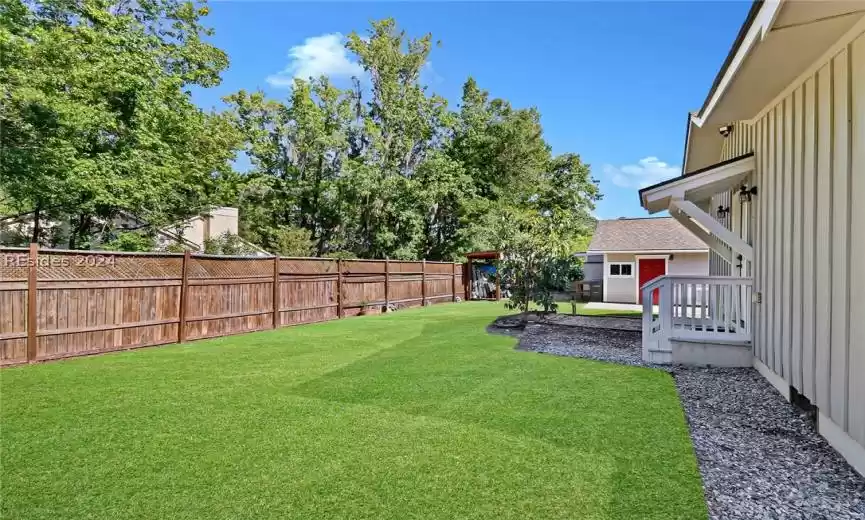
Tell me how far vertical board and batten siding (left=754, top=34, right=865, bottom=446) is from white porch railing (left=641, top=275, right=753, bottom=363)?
0.83 m

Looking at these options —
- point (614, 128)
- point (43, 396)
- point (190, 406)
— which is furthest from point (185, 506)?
point (614, 128)

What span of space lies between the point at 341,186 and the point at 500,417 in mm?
20997

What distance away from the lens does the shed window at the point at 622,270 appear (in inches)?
797

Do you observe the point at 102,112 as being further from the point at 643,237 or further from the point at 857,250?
the point at 643,237

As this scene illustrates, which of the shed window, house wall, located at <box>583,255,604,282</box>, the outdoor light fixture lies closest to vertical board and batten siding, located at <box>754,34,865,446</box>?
the outdoor light fixture

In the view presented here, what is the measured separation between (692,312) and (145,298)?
344 inches

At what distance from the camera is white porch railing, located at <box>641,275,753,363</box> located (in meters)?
6.21

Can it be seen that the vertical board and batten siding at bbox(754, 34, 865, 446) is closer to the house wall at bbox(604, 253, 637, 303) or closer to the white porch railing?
the white porch railing

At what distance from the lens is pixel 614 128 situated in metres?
17.7

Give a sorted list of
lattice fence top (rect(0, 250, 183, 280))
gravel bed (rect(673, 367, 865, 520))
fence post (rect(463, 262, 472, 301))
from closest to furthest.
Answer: gravel bed (rect(673, 367, 865, 520))
lattice fence top (rect(0, 250, 183, 280))
fence post (rect(463, 262, 472, 301))

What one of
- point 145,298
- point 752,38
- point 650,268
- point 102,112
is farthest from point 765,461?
point 650,268

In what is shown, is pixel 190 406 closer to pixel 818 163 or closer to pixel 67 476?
pixel 67 476

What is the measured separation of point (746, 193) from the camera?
6.21 metres

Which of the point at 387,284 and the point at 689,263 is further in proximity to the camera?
the point at 689,263
